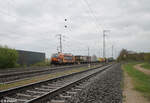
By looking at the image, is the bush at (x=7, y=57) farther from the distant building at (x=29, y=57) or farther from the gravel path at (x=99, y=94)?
the gravel path at (x=99, y=94)

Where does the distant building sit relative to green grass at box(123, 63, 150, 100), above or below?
above

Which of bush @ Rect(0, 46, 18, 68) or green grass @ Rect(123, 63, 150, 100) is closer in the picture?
green grass @ Rect(123, 63, 150, 100)

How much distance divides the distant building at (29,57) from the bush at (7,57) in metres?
4.68

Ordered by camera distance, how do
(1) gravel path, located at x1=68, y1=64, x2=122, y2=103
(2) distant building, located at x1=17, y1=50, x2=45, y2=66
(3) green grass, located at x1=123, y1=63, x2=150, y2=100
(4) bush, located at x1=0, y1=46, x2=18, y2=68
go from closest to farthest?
(1) gravel path, located at x1=68, y1=64, x2=122, y2=103, (3) green grass, located at x1=123, y1=63, x2=150, y2=100, (4) bush, located at x1=0, y1=46, x2=18, y2=68, (2) distant building, located at x1=17, y1=50, x2=45, y2=66

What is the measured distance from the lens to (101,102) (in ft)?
20.3

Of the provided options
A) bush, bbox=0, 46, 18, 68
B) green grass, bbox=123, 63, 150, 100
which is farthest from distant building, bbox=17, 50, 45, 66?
green grass, bbox=123, 63, 150, 100

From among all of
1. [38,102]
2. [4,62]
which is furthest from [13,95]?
[4,62]

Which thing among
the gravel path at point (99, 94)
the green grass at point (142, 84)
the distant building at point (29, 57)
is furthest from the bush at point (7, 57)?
the gravel path at point (99, 94)

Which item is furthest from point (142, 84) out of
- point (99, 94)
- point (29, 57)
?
point (29, 57)

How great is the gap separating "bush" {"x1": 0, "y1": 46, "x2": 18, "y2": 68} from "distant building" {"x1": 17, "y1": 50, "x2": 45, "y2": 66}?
4.68 meters

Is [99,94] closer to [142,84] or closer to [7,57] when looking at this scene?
[142,84]

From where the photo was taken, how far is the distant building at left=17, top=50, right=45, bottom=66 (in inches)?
1341

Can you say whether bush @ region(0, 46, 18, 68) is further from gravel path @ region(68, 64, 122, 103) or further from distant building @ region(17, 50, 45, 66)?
gravel path @ region(68, 64, 122, 103)

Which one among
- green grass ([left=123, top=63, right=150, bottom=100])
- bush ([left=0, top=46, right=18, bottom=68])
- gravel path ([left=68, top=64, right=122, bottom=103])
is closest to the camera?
gravel path ([left=68, top=64, right=122, bottom=103])
